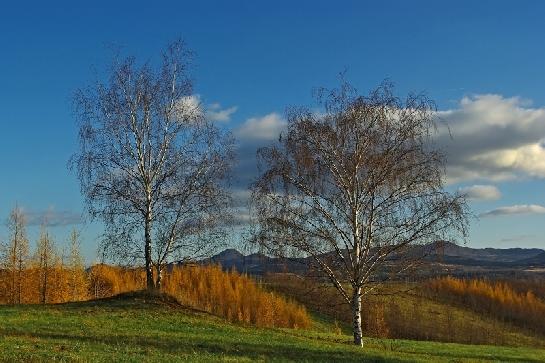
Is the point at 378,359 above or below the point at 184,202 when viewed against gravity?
below

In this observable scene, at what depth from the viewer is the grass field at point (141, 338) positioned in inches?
867

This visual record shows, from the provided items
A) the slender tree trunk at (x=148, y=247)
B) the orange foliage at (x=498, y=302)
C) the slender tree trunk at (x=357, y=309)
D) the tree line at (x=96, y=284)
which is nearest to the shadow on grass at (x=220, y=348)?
the slender tree trunk at (x=357, y=309)

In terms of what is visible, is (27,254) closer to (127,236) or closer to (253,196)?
(127,236)

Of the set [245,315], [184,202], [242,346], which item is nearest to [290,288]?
[245,315]

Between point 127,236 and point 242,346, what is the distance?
49.2 ft

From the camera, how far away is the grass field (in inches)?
867

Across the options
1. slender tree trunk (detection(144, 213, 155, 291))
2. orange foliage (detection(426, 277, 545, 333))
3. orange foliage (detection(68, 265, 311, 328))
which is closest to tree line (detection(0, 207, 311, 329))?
orange foliage (detection(68, 265, 311, 328))

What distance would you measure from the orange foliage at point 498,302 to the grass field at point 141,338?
4344 inches

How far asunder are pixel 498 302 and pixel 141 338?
143m

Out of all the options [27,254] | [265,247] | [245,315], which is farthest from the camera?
[245,315]

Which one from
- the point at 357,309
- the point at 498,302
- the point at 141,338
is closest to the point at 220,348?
the point at 141,338

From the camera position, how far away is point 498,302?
15350cm

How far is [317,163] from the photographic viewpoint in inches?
1330

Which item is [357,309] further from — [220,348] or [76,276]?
[76,276]
